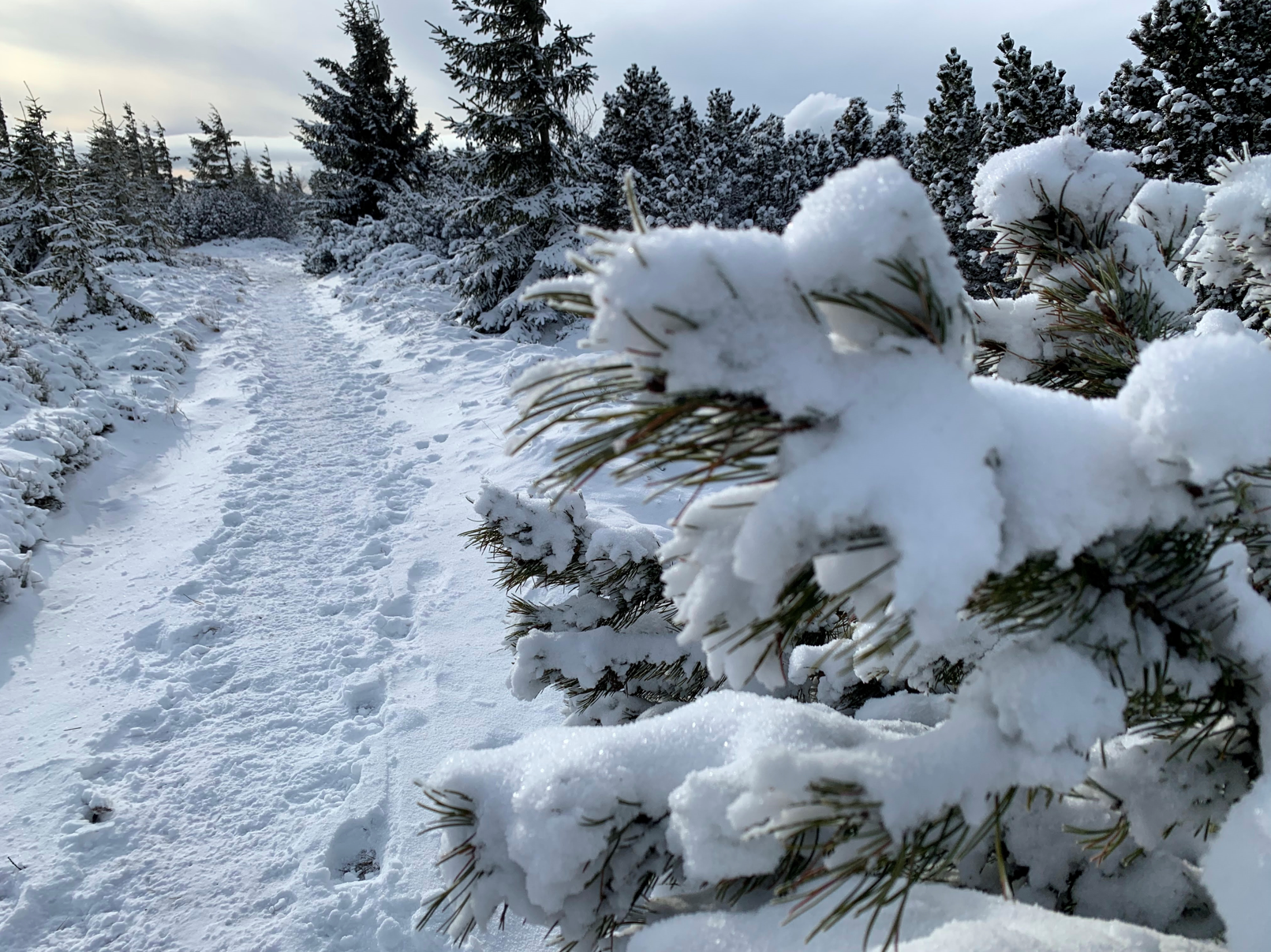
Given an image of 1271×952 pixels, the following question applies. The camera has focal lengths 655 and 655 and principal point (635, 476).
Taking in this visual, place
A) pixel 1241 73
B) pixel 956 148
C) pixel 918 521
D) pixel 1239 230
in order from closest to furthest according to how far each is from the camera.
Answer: pixel 918 521 < pixel 1239 230 < pixel 1241 73 < pixel 956 148

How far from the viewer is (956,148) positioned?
19688mm

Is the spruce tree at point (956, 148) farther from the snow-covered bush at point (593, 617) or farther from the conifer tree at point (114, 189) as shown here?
the conifer tree at point (114, 189)

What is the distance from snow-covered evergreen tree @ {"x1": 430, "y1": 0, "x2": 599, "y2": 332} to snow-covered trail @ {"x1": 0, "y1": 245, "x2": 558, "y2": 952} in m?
5.81

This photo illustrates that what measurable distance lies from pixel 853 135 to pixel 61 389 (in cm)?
2597

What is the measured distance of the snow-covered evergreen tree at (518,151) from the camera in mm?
12070

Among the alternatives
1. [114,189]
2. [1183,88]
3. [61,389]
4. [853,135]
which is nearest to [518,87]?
[61,389]

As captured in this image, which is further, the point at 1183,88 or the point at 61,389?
the point at 1183,88

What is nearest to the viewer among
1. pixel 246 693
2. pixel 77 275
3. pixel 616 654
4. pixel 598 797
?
pixel 598 797

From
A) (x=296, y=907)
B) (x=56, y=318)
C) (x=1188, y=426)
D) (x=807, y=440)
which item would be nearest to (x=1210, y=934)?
(x=1188, y=426)

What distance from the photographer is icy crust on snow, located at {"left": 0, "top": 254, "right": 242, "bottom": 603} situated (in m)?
5.75

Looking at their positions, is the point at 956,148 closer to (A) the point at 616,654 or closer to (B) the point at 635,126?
(B) the point at 635,126

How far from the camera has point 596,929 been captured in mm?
1285

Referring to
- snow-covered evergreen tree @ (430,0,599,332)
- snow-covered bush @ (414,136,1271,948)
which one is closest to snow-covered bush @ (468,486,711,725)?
snow-covered bush @ (414,136,1271,948)

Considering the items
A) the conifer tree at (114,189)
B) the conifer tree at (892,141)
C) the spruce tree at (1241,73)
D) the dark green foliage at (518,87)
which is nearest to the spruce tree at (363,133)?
the conifer tree at (114,189)
